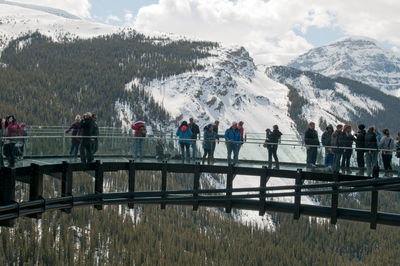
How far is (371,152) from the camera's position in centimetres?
2188

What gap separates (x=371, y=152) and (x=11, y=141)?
13.8 metres

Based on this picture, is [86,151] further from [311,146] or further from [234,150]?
[311,146]

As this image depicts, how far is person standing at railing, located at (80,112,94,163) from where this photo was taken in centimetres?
2278

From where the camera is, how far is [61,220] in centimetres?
12569

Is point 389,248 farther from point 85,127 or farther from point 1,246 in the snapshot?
point 85,127

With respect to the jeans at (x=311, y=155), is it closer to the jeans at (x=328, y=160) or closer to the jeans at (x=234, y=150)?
the jeans at (x=328, y=160)

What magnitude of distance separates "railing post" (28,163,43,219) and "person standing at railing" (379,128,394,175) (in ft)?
43.0

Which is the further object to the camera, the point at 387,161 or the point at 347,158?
the point at 347,158

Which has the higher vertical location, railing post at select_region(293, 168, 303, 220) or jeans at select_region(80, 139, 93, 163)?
jeans at select_region(80, 139, 93, 163)

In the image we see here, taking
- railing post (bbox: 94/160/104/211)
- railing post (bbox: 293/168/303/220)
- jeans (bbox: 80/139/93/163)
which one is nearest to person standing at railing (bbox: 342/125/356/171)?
railing post (bbox: 293/168/303/220)

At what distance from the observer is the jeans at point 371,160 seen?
21781mm

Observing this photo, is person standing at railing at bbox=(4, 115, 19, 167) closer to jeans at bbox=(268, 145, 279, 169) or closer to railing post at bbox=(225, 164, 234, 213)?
railing post at bbox=(225, 164, 234, 213)

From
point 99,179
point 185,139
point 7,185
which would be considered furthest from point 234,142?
point 7,185

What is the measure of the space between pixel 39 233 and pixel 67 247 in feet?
40.1
